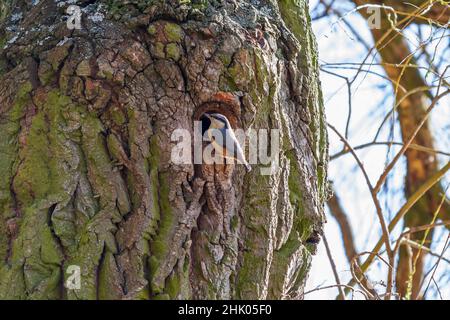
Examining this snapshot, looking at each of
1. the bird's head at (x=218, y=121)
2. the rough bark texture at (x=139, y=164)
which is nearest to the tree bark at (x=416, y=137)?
the rough bark texture at (x=139, y=164)

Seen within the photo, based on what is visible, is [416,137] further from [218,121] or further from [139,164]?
[139,164]

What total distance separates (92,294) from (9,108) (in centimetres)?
63

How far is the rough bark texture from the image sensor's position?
82.0 inches

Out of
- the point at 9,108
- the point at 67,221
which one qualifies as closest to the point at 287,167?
the point at 67,221

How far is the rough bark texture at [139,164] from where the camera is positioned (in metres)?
2.08

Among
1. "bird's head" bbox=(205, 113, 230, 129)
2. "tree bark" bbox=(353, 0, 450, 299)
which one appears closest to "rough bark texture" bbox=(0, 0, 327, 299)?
"bird's head" bbox=(205, 113, 230, 129)

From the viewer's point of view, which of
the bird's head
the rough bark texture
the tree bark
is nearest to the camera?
the rough bark texture

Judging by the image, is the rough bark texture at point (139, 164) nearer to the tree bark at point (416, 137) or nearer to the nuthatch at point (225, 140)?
the nuthatch at point (225, 140)

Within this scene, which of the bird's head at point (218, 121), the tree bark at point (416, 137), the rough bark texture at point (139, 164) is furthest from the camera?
the tree bark at point (416, 137)

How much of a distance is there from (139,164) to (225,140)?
25 centimetres

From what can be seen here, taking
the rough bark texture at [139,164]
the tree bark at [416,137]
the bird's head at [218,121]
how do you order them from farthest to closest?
the tree bark at [416,137] → the bird's head at [218,121] → the rough bark texture at [139,164]

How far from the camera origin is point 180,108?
220 cm

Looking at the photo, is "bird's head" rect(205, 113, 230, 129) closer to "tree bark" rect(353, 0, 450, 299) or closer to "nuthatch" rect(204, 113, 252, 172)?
"nuthatch" rect(204, 113, 252, 172)
